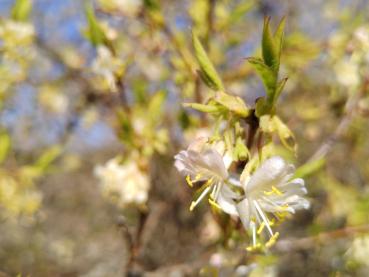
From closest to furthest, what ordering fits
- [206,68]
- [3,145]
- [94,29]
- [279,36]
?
[279,36] < [206,68] < [94,29] < [3,145]

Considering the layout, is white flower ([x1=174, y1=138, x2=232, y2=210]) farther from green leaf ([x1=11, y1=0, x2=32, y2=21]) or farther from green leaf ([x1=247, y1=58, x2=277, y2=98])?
green leaf ([x1=11, y1=0, x2=32, y2=21])

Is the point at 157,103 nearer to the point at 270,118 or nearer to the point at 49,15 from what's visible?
the point at 270,118

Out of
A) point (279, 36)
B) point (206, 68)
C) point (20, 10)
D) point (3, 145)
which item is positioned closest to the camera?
point (279, 36)

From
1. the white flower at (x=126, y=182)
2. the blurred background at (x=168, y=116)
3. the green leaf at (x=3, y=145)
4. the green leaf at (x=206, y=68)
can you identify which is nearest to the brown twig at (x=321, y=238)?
the blurred background at (x=168, y=116)

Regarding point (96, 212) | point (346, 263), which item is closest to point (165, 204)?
point (346, 263)

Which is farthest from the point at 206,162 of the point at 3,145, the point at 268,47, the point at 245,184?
the point at 3,145

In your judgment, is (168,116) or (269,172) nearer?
(269,172)

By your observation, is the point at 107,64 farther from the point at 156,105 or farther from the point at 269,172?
the point at 269,172
